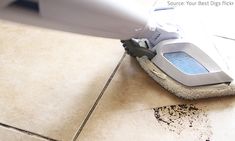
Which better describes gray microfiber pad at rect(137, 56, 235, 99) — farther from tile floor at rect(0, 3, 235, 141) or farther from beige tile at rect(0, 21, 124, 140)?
beige tile at rect(0, 21, 124, 140)

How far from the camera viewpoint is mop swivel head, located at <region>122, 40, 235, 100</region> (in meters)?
0.74

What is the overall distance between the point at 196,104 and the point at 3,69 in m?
0.47

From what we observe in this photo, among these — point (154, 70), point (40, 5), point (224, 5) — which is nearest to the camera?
point (40, 5)

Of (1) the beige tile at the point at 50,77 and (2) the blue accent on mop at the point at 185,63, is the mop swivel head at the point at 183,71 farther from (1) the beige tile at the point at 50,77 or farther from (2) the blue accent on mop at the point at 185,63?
(1) the beige tile at the point at 50,77

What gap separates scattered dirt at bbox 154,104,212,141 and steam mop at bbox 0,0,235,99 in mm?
31

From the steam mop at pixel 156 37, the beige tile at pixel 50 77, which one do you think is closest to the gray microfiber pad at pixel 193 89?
the steam mop at pixel 156 37

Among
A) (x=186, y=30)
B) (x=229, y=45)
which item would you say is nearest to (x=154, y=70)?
(x=186, y=30)

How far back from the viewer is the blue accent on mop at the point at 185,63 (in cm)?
76

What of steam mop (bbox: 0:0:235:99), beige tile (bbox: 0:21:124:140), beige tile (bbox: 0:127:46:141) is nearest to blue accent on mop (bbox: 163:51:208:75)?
steam mop (bbox: 0:0:235:99)

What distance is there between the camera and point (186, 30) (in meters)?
0.85

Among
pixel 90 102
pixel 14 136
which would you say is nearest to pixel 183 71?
pixel 90 102

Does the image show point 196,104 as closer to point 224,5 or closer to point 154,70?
point 154,70

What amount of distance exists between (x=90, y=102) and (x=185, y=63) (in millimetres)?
233

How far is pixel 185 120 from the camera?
28.5 inches
